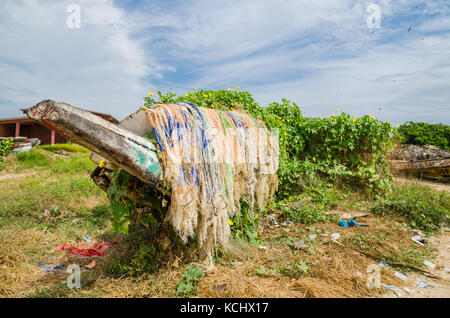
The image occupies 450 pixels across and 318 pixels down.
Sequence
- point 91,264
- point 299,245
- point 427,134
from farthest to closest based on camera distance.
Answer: point 427,134, point 299,245, point 91,264

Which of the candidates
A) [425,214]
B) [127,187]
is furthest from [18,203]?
[425,214]

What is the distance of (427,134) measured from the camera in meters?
16.6

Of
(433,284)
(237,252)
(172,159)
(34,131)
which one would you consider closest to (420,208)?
(433,284)

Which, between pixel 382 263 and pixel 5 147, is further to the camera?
pixel 5 147

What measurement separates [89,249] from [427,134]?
19803mm

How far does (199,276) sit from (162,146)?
1.55 metres

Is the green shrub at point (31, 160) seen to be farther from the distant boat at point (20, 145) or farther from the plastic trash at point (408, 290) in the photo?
the plastic trash at point (408, 290)

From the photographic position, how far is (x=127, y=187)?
2.94 m

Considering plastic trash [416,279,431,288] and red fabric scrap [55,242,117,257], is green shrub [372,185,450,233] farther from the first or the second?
red fabric scrap [55,242,117,257]

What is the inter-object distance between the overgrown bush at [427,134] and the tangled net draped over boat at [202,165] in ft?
52.3

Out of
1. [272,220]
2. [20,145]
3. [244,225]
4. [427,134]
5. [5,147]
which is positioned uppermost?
[427,134]

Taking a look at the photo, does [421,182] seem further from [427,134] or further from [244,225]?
[427,134]

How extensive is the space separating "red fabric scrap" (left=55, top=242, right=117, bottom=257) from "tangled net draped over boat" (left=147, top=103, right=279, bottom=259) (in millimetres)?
1884

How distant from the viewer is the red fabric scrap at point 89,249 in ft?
13.3
